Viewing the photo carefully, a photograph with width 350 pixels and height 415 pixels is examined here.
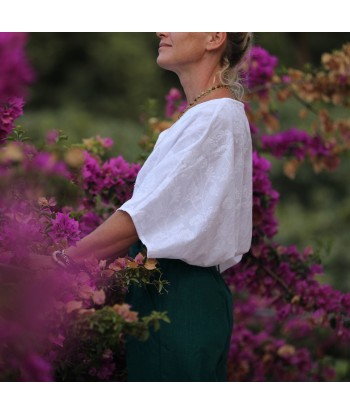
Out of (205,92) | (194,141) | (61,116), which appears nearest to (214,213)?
(194,141)

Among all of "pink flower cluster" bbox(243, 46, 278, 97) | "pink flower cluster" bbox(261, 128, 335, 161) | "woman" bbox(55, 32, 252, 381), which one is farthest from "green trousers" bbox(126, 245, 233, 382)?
"pink flower cluster" bbox(243, 46, 278, 97)

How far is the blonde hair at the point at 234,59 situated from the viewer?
2.29m

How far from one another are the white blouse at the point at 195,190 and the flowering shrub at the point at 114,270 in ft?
0.32

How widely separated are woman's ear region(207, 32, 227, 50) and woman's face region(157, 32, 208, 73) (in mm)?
13

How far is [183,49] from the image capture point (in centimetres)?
224

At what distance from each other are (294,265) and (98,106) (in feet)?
27.8

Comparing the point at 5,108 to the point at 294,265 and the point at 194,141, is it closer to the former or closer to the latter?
the point at 194,141

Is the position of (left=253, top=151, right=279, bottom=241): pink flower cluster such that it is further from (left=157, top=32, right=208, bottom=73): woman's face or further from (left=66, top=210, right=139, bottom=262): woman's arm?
(left=66, top=210, right=139, bottom=262): woman's arm

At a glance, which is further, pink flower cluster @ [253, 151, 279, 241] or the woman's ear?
pink flower cluster @ [253, 151, 279, 241]

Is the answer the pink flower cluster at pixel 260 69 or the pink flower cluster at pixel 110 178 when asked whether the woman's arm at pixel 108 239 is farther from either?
the pink flower cluster at pixel 260 69

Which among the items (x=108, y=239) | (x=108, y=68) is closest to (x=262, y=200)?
(x=108, y=239)

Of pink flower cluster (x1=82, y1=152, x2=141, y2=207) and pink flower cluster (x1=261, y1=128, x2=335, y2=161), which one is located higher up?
pink flower cluster (x1=82, y1=152, x2=141, y2=207)

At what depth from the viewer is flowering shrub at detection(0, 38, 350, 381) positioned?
1438 mm

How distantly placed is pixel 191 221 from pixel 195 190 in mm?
83
